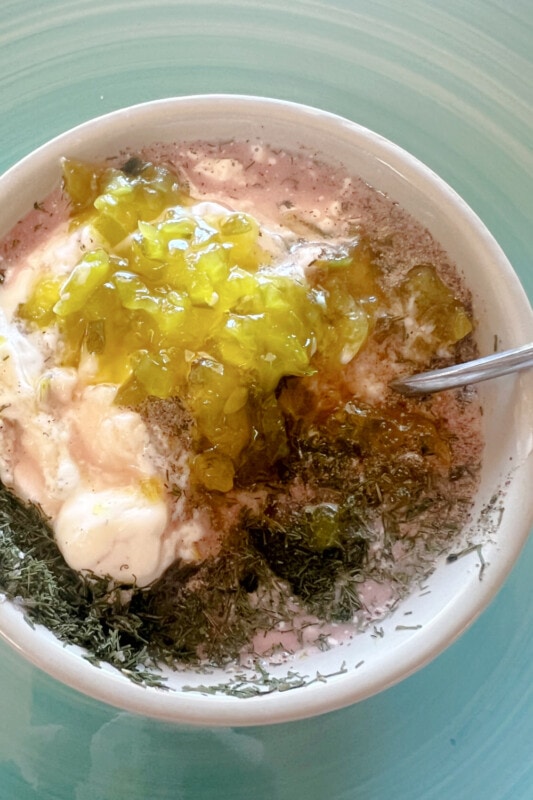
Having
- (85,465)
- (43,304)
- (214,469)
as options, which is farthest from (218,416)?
(43,304)

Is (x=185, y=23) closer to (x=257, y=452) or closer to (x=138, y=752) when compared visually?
(x=257, y=452)

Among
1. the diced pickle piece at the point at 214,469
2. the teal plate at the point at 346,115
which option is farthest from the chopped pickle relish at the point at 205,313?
the teal plate at the point at 346,115

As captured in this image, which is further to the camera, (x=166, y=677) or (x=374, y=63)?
(x=374, y=63)

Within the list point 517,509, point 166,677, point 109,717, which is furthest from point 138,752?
point 517,509

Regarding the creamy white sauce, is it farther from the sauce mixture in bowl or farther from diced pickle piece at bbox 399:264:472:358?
diced pickle piece at bbox 399:264:472:358

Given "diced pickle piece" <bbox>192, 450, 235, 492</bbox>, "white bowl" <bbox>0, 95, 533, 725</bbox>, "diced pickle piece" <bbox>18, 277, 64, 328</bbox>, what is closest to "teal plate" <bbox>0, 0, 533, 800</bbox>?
"white bowl" <bbox>0, 95, 533, 725</bbox>

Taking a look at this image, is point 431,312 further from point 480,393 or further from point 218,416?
point 218,416
